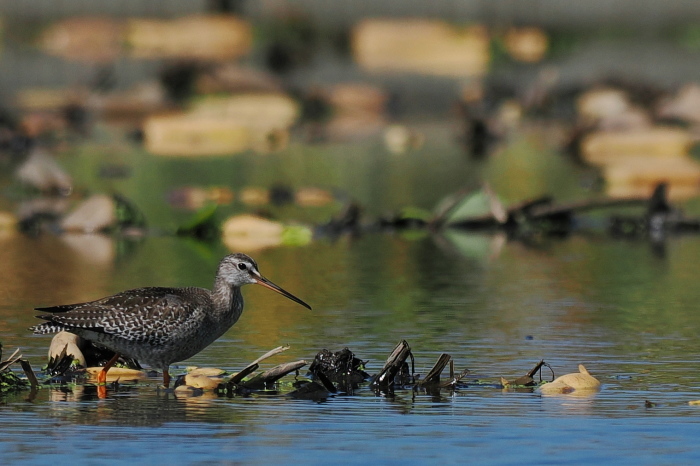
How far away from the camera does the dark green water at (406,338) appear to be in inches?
410

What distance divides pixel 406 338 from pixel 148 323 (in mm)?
3146

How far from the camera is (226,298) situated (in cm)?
1312

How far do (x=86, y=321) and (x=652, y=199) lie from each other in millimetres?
12185

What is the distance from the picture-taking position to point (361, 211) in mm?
24234

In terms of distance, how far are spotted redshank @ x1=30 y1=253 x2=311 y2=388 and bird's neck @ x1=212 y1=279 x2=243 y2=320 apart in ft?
0.09

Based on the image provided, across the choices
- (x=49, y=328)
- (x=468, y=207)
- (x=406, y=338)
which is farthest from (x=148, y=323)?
(x=468, y=207)

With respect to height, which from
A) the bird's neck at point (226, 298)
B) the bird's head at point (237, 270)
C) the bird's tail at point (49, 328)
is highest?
the bird's head at point (237, 270)

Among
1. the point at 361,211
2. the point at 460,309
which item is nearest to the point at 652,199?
the point at 361,211

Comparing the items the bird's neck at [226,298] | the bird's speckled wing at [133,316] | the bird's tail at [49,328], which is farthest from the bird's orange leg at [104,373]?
the bird's neck at [226,298]

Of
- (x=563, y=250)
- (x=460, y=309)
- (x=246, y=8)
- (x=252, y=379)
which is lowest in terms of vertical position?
(x=252, y=379)

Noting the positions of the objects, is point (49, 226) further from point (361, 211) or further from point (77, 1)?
point (77, 1)

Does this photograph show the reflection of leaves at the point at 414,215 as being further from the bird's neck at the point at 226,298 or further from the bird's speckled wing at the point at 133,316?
the bird's speckled wing at the point at 133,316

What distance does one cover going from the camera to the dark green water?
10.4 meters

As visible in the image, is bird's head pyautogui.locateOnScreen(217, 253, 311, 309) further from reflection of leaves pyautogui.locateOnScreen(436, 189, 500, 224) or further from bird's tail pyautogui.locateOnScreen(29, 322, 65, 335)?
reflection of leaves pyautogui.locateOnScreen(436, 189, 500, 224)
